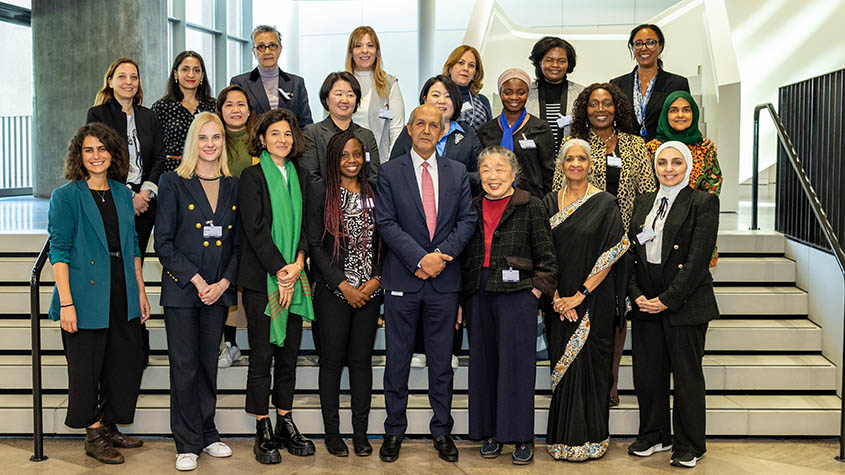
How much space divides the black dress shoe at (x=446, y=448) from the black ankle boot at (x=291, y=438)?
70 cm

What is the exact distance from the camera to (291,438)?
175 inches

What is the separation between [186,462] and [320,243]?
4.45 ft

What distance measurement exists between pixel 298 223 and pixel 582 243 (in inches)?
61.1

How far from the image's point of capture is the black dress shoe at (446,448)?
436 centimetres

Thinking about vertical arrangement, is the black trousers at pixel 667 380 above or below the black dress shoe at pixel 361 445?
above

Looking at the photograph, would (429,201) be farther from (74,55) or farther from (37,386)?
(74,55)

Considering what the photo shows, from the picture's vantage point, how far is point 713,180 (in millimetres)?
A: 4699

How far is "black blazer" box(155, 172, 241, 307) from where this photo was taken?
4207 millimetres

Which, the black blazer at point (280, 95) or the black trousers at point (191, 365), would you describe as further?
the black blazer at point (280, 95)

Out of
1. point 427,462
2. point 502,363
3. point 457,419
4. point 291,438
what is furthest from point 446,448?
point 291,438

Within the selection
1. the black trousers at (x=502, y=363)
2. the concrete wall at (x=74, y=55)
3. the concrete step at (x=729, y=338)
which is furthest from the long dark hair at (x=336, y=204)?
the concrete wall at (x=74, y=55)

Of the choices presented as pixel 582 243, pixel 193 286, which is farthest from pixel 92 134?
pixel 582 243

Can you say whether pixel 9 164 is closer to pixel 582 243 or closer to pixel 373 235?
pixel 373 235

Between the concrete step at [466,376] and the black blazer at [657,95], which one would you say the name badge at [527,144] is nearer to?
the black blazer at [657,95]
